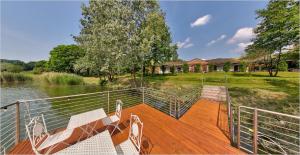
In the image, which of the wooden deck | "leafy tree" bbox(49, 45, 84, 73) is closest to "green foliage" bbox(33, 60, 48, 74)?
"leafy tree" bbox(49, 45, 84, 73)

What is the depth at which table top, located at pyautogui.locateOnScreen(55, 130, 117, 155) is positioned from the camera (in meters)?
1.41

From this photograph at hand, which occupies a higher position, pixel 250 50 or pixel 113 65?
pixel 250 50

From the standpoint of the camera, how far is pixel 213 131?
3580mm

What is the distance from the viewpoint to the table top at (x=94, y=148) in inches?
55.6

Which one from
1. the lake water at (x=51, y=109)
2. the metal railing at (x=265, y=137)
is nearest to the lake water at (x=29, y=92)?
the lake water at (x=51, y=109)

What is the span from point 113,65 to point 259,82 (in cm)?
1477

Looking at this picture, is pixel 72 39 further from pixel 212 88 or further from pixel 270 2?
pixel 270 2

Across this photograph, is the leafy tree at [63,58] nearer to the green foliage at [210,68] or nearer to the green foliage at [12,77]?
the green foliage at [12,77]

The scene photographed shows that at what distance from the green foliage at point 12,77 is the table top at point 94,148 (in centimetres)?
2386

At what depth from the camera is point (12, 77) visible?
1789cm

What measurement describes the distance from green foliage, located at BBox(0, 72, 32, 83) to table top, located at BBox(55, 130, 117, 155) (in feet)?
78.3

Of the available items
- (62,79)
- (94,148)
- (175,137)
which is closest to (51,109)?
(175,137)

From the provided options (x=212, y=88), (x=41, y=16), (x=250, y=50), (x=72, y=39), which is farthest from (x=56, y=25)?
(x=250, y=50)

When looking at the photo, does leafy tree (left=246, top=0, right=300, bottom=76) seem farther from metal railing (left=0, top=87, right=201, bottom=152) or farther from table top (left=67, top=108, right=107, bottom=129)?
table top (left=67, top=108, right=107, bottom=129)
